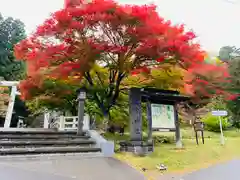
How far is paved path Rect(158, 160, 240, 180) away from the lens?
4.96 m

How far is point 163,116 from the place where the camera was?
26.0 feet

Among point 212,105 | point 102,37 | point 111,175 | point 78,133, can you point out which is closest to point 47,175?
point 111,175

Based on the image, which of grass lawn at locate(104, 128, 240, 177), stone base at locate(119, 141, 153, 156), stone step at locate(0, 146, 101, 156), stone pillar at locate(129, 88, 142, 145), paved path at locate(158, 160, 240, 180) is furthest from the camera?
stone pillar at locate(129, 88, 142, 145)

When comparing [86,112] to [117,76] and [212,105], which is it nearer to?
[117,76]

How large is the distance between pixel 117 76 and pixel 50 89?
267cm

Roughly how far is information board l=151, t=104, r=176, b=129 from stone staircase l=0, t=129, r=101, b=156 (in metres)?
2.17

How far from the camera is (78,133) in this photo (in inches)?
311

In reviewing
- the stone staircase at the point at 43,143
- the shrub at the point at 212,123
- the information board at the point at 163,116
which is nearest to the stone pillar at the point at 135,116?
the information board at the point at 163,116

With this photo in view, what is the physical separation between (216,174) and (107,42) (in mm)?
5180

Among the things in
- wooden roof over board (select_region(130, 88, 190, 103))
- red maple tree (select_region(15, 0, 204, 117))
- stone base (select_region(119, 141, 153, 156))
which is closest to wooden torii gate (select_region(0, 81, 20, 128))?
red maple tree (select_region(15, 0, 204, 117))

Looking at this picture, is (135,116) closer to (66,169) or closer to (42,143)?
(42,143)

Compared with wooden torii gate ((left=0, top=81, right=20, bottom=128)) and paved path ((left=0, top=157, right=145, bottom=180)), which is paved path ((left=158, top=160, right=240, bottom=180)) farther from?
wooden torii gate ((left=0, top=81, right=20, bottom=128))

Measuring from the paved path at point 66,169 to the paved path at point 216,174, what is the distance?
3.26 ft

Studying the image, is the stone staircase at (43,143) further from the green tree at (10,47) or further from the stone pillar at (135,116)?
the green tree at (10,47)
